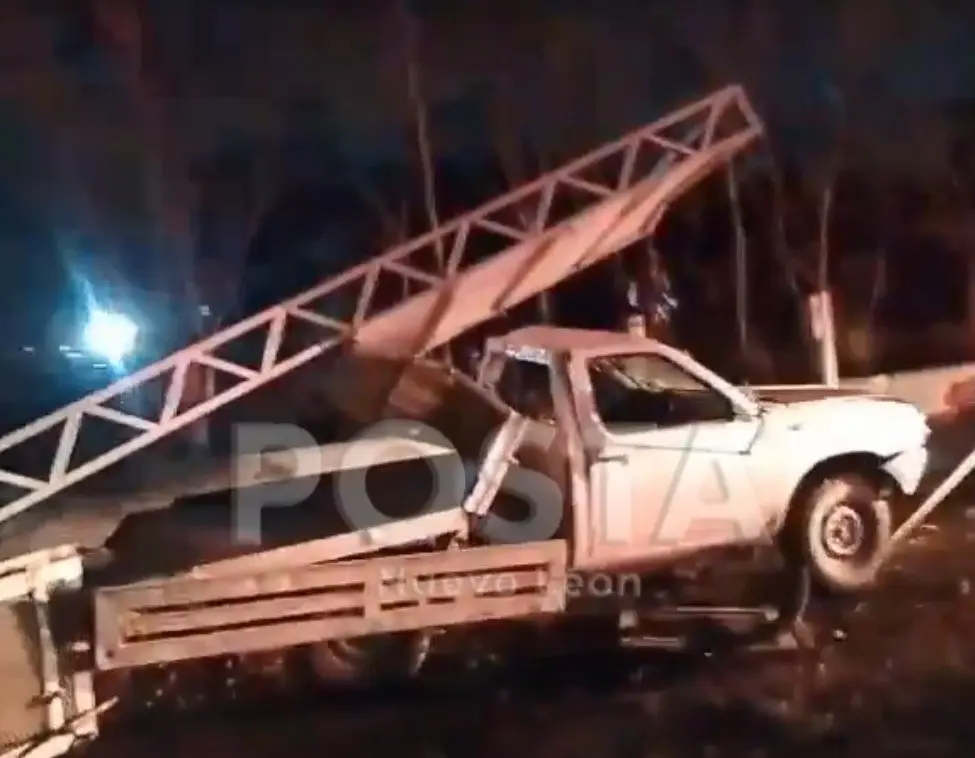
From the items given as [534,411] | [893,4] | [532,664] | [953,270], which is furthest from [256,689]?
[893,4]

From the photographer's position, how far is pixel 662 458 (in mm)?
3369

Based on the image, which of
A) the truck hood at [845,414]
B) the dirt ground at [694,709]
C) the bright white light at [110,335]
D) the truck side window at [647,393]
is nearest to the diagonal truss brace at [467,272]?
the bright white light at [110,335]

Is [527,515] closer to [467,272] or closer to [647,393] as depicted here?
[647,393]

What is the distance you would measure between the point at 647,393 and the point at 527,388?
0.28 metres

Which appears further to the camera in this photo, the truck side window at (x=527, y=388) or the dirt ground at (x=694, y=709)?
the truck side window at (x=527, y=388)

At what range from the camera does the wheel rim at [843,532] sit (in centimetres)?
348

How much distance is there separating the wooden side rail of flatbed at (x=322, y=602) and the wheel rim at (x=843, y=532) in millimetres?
696

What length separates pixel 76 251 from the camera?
3.18 meters

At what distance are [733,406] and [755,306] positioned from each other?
0.80ft

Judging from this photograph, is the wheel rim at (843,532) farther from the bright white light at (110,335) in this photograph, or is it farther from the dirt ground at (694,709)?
the bright white light at (110,335)

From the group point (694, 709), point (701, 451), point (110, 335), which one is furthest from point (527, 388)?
point (110, 335)

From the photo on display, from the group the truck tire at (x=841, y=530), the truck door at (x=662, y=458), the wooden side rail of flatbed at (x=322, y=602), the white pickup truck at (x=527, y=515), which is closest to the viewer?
the wooden side rail of flatbed at (x=322, y=602)

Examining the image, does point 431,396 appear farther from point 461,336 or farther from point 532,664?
point 532,664

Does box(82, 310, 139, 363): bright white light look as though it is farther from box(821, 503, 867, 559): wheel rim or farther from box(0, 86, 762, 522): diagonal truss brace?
box(821, 503, 867, 559): wheel rim
